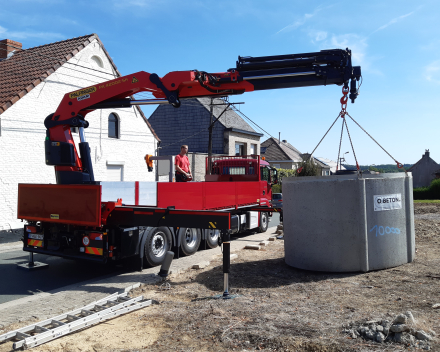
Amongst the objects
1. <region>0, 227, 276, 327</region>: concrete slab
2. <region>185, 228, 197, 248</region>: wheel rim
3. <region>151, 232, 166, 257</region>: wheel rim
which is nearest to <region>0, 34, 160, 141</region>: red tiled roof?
<region>185, 228, 197, 248</region>: wheel rim

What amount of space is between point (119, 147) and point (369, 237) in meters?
13.0

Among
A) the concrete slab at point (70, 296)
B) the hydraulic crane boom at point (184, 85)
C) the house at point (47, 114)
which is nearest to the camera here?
the concrete slab at point (70, 296)

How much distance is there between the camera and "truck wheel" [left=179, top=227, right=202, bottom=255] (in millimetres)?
9156

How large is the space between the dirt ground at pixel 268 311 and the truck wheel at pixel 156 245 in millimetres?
798

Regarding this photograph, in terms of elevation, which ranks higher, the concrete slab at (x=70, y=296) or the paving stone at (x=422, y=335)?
the paving stone at (x=422, y=335)

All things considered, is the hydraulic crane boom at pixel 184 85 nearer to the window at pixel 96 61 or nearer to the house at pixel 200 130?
the window at pixel 96 61

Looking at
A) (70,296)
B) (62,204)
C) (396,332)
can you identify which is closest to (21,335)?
(70,296)

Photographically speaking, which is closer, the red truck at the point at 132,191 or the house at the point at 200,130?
the red truck at the point at 132,191

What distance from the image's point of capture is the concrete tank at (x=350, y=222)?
7.00m

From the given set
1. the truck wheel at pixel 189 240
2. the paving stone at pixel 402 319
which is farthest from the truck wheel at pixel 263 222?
the paving stone at pixel 402 319

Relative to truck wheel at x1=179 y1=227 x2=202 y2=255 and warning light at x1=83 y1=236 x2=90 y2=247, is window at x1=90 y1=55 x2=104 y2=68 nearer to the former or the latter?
truck wheel at x1=179 y1=227 x2=202 y2=255

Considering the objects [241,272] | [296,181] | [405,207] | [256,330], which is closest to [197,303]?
[256,330]

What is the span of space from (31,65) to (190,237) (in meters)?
10.9

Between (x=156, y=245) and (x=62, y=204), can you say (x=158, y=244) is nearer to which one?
(x=156, y=245)
